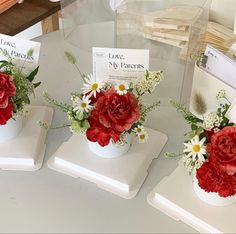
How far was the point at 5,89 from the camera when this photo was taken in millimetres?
991

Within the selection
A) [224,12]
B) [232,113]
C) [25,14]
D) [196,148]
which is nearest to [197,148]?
[196,148]

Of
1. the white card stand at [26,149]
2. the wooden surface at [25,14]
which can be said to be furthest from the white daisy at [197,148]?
the wooden surface at [25,14]

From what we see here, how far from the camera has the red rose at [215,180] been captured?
866 millimetres

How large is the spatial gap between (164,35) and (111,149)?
49 cm

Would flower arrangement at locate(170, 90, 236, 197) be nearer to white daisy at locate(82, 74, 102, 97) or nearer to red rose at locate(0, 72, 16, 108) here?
white daisy at locate(82, 74, 102, 97)

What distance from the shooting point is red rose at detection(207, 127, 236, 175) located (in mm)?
839

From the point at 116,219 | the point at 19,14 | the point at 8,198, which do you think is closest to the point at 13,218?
the point at 8,198

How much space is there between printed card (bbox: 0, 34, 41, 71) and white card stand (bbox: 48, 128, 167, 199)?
8.3 inches

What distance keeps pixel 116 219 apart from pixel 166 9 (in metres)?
0.74

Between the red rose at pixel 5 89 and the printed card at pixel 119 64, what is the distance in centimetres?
19

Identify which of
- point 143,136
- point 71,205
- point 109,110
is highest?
point 109,110

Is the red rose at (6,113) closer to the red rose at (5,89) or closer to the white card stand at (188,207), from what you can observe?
the red rose at (5,89)

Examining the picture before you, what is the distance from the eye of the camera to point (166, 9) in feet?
4.68

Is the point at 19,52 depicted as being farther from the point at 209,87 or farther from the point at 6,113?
the point at 209,87
